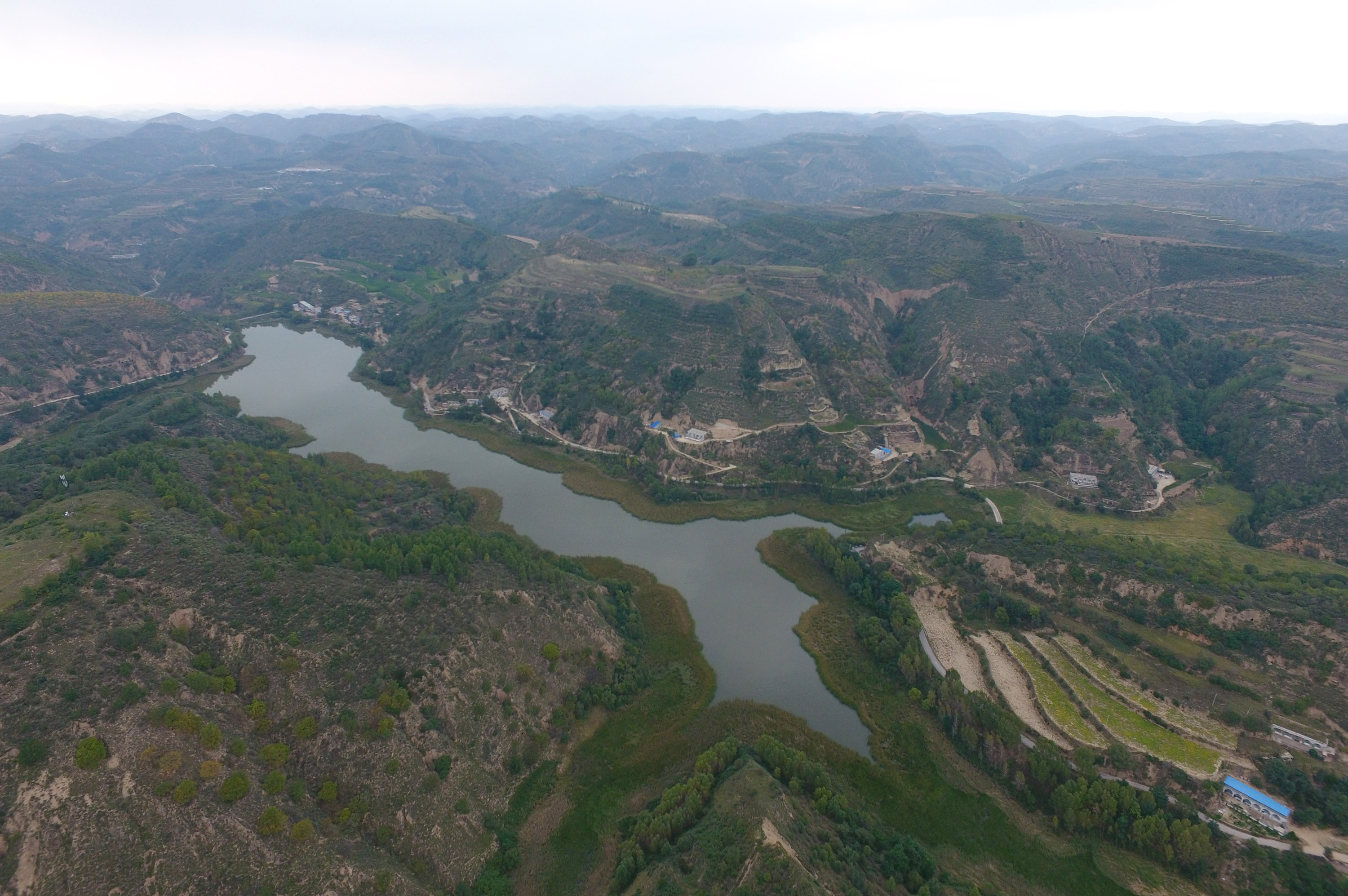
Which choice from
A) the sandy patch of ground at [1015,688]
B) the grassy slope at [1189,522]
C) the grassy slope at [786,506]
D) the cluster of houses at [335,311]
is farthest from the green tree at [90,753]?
the cluster of houses at [335,311]

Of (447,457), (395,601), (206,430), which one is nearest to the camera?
(395,601)

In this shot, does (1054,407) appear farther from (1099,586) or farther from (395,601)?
(395,601)

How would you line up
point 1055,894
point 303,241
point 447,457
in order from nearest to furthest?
point 1055,894 < point 447,457 < point 303,241

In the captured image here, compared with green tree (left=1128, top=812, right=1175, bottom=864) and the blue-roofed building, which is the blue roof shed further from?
green tree (left=1128, top=812, right=1175, bottom=864)

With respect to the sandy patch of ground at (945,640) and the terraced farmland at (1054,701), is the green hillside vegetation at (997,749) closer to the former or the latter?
the terraced farmland at (1054,701)

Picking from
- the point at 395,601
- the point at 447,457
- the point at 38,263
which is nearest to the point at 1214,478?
the point at 395,601

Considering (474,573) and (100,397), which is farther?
(100,397)

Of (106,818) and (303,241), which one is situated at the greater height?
(303,241)
